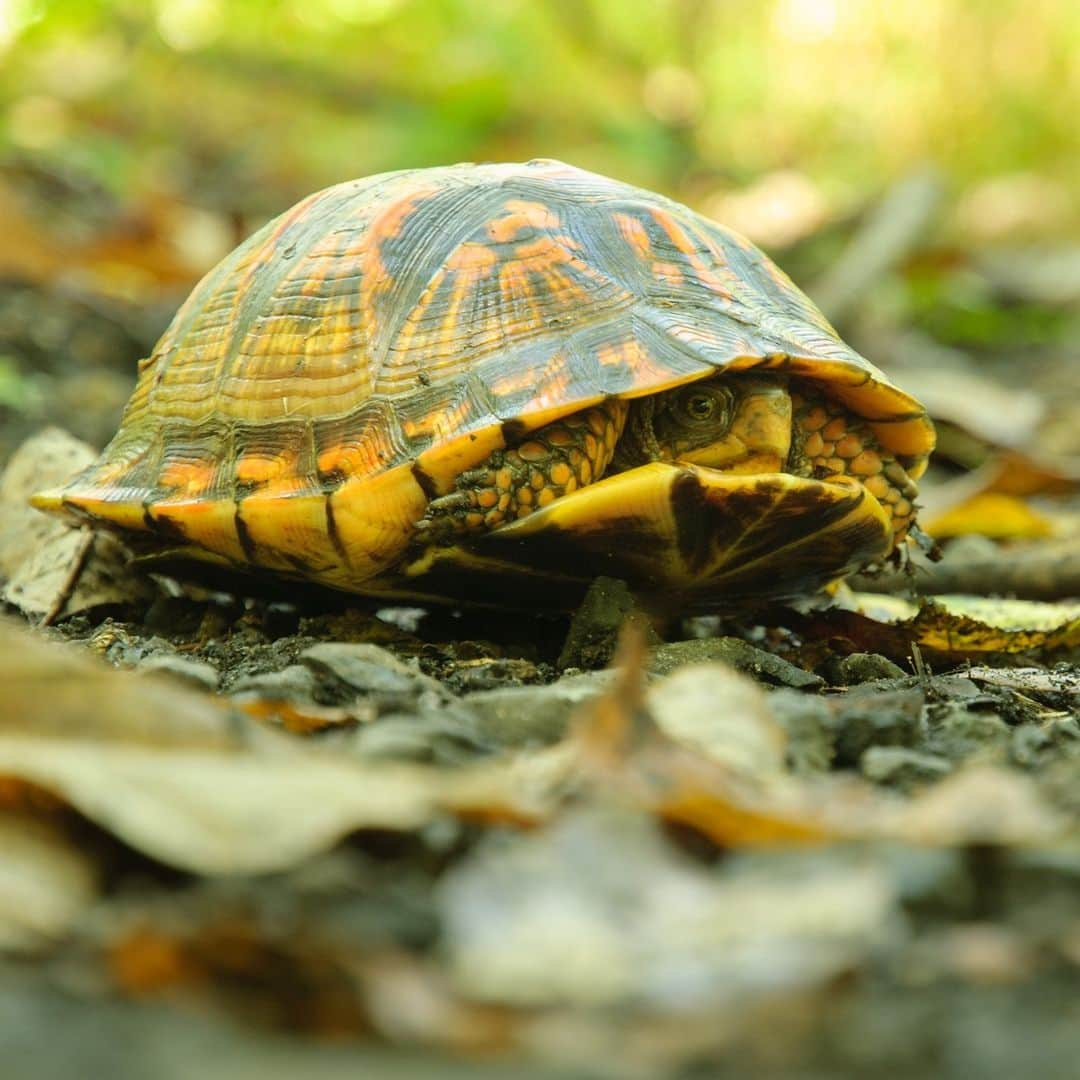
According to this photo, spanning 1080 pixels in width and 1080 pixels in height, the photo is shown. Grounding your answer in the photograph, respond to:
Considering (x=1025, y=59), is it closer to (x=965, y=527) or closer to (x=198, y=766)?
(x=965, y=527)

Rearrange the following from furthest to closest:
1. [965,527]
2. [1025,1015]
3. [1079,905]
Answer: [965,527]
[1079,905]
[1025,1015]

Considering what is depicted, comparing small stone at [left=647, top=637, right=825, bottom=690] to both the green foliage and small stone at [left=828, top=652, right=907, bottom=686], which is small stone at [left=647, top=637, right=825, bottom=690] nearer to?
small stone at [left=828, top=652, right=907, bottom=686]

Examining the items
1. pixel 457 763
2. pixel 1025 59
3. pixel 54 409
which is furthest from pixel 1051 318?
pixel 457 763

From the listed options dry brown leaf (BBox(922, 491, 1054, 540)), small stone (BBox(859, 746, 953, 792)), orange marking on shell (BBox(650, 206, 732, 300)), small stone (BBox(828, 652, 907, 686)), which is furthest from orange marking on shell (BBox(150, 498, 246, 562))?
dry brown leaf (BBox(922, 491, 1054, 540))

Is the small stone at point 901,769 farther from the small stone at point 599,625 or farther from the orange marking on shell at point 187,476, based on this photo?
the orange marking on shell at point 187,476

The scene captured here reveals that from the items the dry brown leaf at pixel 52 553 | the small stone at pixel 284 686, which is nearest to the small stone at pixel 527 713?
the small stone at pixel 284 686
